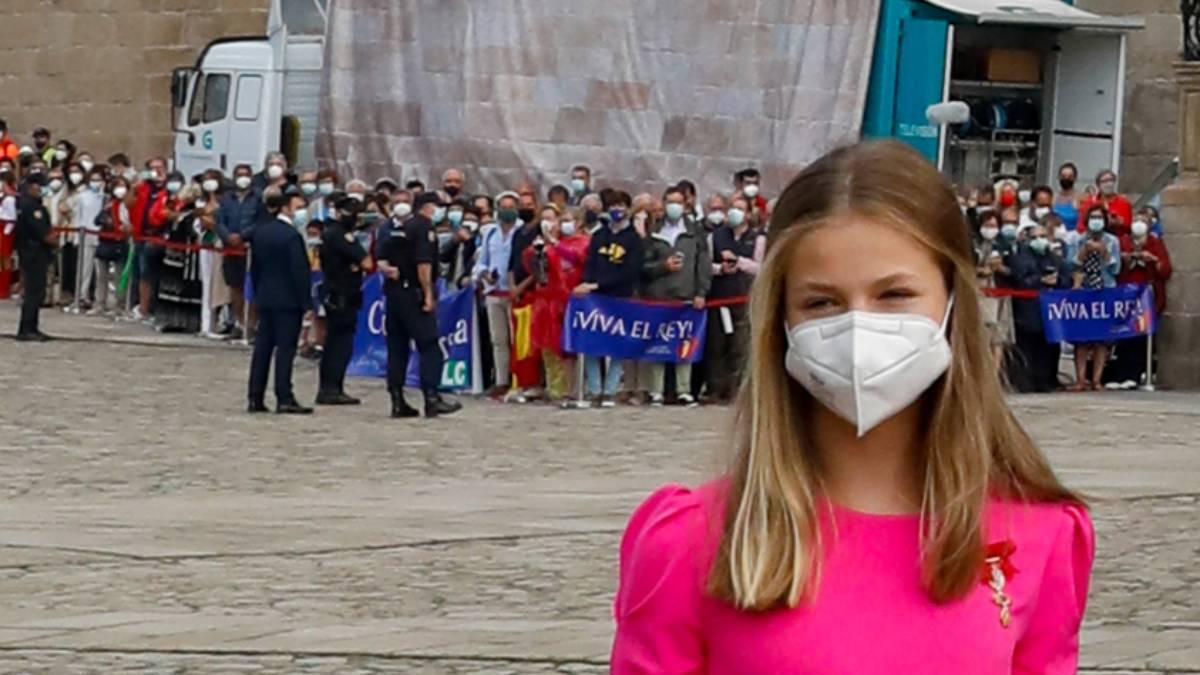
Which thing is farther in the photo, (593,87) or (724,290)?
(593,87)

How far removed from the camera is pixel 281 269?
22031 millimetres

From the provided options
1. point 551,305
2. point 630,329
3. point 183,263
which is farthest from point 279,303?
point 183,263

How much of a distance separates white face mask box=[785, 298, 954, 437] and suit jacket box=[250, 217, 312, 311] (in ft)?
62.3

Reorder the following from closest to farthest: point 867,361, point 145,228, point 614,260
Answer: point 867,361
point 614,260
point 145,228

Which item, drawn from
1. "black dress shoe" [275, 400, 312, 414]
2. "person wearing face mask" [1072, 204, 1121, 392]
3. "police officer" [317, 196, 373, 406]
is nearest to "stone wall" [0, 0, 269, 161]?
"person wearing face mask" [1072, 204, 1121, 392]

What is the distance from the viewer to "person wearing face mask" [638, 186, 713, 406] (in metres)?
23.0

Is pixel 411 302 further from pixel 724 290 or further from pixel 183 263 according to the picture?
pixel 183 263

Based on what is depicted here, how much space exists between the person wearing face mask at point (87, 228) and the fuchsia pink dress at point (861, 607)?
3075 centimetres

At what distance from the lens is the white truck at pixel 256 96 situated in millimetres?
34812

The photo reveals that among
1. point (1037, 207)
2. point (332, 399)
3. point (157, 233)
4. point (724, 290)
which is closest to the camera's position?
point (332, 399)

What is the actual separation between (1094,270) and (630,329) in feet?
14.1

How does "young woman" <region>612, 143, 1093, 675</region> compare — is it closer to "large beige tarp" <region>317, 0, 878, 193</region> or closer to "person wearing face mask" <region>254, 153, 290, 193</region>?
"large beige tarp" <region>317, 0, 878, 193</region>

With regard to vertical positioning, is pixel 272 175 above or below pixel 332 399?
above

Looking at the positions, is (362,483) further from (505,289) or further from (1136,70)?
(1136,70)
